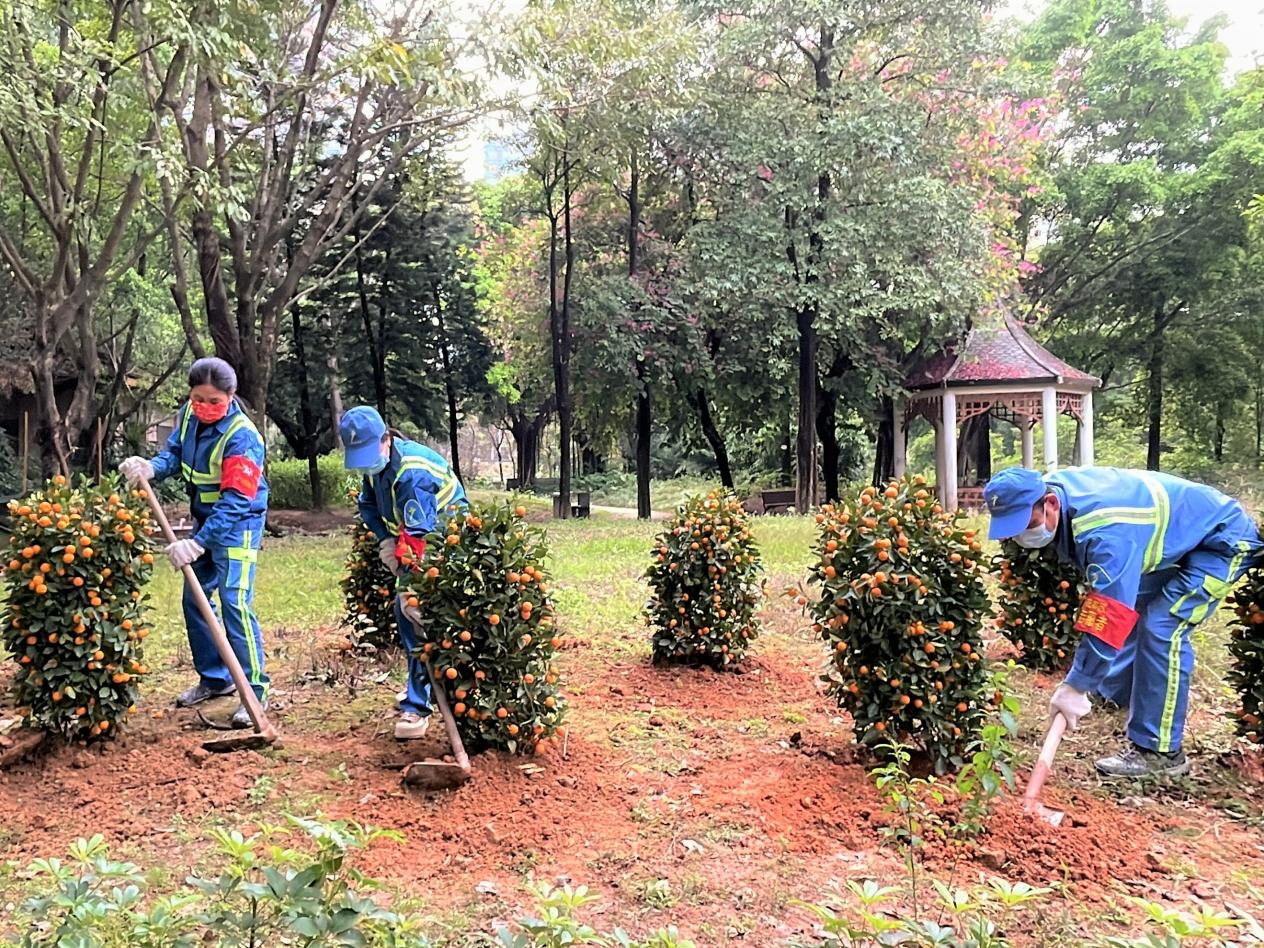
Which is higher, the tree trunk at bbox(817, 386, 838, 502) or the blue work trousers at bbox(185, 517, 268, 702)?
the tree trunk at bbox(817, 386, 838, 502)

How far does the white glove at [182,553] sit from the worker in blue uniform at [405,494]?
0.80 meters

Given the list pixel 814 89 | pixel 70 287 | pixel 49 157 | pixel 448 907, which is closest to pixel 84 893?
pixel 448 907

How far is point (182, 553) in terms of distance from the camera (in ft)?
13.0

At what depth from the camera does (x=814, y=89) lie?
49.0 feet

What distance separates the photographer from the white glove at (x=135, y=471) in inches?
164

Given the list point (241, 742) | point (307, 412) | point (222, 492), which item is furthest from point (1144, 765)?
point (307, 412)

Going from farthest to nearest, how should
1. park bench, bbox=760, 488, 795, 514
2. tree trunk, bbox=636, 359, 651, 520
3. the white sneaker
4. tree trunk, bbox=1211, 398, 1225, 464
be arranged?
1. tree trunk, bbox=1211, 398, 1225, 464
2. park bench, bbox=760, 488, 795, 514
3. tree trunk, bbox=636, 359, 651, 520
4. the white sneaker

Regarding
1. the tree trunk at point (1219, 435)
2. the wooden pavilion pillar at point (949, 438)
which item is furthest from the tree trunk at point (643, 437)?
the tree trunk at point (1219, 435)

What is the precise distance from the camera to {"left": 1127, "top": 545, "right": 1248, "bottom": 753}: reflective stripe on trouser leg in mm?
3736

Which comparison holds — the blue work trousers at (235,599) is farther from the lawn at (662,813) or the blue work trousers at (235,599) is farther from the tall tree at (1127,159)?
the tall tree at (1127,159)

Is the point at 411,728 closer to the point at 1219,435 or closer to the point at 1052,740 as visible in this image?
the point at 1052,740

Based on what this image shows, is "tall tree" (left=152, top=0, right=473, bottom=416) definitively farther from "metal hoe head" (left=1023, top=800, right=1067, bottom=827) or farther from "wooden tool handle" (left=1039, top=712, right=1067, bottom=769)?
"metal hoe head" (left=1023, top=800, right=1067, bottom=827)

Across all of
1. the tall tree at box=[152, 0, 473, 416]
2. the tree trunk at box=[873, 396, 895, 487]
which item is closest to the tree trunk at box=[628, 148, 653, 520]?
the tree trunk at box=[873, 396, 895, 487]

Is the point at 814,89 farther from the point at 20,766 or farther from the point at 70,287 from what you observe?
the point at 20,766
